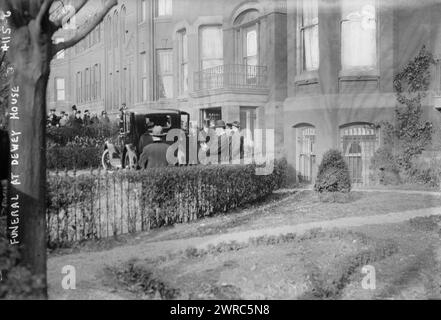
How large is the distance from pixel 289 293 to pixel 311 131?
25.9 feet

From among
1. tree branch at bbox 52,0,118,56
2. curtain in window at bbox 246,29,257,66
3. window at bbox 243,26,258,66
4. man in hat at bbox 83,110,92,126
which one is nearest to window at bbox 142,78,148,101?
man in hat at bbox 83,110,92,126

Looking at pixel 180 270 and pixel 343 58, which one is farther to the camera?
pixel 343 58

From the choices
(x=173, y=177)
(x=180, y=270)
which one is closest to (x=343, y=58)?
(x=173, y=177)

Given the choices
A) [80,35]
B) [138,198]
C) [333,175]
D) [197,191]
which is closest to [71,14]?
[80,35]

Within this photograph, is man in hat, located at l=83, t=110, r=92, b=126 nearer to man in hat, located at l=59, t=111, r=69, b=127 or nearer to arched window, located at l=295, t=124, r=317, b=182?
man in hat, located at l=59, t=111, r=69, b=127

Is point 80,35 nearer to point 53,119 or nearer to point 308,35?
point 53,119

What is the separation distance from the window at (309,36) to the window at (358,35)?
2.13 feet

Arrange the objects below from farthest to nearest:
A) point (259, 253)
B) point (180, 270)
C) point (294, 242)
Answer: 1. point (294, 242)
2. point (259, 253)
3. point (180, 270)

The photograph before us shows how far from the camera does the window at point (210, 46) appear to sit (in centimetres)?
1188

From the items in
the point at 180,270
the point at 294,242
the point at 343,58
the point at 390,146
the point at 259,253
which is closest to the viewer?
the point at 180,270

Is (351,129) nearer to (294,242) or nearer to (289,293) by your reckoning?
(294,242)

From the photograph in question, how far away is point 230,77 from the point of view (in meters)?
11.7

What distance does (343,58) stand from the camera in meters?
13.5
